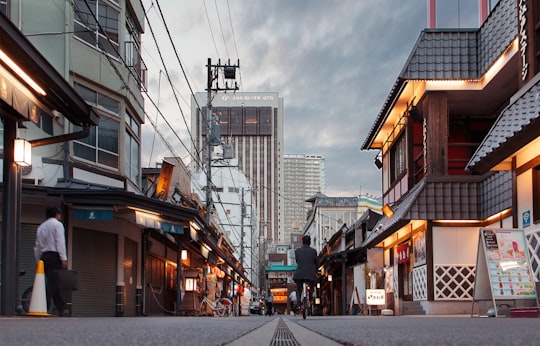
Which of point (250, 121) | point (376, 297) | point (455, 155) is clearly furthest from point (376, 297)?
point (250, 121)

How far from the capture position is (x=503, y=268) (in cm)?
1176

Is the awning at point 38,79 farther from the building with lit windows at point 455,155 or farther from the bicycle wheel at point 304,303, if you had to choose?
the building with lit windows at point 455,155

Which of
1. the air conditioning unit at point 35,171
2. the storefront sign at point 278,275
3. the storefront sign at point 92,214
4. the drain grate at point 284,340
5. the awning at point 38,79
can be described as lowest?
the storefront sign at point 278,275

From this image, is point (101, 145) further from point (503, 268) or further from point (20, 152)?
point (503, 268)

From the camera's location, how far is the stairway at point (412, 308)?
832 inches

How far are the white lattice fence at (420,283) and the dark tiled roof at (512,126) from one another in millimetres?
7087

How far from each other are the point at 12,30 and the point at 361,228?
106 ft

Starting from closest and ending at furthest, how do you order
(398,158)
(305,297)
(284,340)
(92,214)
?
1. (284,340)
2. (305,297)
3. (92,214)
4. (398,158)

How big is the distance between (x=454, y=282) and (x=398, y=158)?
8.59m

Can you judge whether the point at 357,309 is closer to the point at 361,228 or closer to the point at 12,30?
the point at 361,228

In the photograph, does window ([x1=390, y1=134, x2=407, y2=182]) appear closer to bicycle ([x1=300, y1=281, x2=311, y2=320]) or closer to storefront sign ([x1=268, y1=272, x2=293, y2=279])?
bicycle ([x1=300, y1=281, x2=311, y2=320])

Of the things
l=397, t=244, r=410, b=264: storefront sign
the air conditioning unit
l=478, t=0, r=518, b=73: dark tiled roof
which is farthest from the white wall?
the air conditioning unit

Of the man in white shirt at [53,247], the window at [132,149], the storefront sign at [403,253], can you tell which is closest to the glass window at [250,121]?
the storefront sign at [403,253]

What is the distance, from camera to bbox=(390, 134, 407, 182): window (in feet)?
85.1
